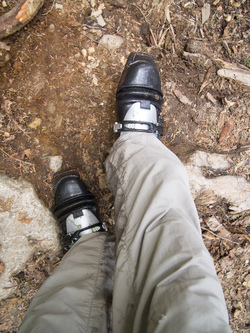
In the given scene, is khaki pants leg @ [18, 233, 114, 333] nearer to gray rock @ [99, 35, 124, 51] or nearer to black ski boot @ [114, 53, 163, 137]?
→ black ski boot @ [114, 53, 163, 137]

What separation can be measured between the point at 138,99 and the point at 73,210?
44.4 inches

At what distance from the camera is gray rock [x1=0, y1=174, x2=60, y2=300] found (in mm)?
1953

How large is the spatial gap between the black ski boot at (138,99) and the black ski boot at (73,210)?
0.66 metres

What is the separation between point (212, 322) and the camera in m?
0.79

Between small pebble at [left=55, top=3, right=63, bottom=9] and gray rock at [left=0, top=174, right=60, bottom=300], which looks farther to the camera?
small pebble at [left=55, top=3, right=63, bottom=9]

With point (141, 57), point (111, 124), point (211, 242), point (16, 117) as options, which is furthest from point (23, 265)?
point (141, 57)

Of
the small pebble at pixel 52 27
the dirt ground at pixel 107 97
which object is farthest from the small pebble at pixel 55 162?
the small pebble at pixel 52 27

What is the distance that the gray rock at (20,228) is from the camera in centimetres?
195

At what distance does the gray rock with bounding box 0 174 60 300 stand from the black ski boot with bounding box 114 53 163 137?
98 centimetres

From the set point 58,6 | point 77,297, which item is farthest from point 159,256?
point 58,6

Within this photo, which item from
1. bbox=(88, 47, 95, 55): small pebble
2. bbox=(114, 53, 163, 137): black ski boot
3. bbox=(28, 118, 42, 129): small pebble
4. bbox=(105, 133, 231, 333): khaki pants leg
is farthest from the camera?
bbox=(88, 47, 95, 55): small pebble

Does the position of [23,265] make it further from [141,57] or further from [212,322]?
[141,57]

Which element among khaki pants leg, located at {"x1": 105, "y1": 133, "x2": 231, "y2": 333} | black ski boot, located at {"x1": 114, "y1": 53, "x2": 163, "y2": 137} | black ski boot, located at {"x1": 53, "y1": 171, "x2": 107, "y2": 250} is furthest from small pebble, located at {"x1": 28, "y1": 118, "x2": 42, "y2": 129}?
khaki pants leg, located at {"x1": 105, "y1": 133, "x2": 231, "y2": 333}

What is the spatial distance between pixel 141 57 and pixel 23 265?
2.19 meters
